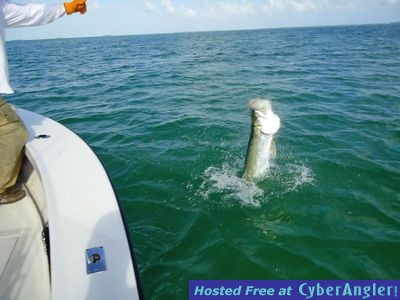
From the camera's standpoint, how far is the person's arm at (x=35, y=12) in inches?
156

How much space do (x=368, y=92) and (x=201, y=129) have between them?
6.06 m

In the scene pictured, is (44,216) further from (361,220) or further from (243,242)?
(361,220)

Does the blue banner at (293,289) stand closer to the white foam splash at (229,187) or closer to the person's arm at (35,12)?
the white foam splash at (229,187)

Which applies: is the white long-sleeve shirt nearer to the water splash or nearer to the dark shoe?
the dark shoe

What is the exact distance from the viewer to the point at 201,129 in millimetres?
8234

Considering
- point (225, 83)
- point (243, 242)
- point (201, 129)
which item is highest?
point (225, 83)

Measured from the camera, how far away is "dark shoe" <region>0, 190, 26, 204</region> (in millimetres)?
4211

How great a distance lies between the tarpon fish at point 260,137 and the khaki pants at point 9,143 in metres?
2.73

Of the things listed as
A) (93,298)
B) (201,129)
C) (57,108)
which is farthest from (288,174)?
(57,108)

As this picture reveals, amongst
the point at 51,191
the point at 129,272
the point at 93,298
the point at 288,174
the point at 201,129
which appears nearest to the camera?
the point at 93,298

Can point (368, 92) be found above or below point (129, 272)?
above

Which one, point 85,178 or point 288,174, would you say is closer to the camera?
point 85,178

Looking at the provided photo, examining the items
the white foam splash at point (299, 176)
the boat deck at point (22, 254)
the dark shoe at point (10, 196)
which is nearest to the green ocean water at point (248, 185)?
the white foam splash at point (299, 176)

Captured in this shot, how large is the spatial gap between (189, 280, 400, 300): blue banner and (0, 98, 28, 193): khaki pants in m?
2.39
